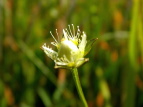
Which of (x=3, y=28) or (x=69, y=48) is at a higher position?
(x=3, y=28)

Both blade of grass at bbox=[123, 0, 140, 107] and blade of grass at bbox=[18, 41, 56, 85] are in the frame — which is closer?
blade of grass at bbox=[123, 0, 140, 107]

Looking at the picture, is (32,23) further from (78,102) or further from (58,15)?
(78,102)

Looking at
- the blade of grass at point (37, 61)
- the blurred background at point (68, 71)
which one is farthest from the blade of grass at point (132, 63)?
Result: the blade of grass at point (37, 61)

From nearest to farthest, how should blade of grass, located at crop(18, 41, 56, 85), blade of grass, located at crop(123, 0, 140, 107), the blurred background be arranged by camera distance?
blade of grass, located at crop(123, 0, 140, 107) < the blurred background < blade of grass, located at crop(18, 41, 56, 85)

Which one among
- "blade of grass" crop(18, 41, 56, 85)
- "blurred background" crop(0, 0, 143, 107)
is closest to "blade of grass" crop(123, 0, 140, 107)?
"blurred background" crop(0, 0, 143, 107)

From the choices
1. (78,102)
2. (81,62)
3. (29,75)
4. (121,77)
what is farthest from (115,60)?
(81,62)

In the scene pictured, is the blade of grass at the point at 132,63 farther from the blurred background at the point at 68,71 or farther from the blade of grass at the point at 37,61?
the blade of grass at the point at 37,61

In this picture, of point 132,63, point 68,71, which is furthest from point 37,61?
point 132,63

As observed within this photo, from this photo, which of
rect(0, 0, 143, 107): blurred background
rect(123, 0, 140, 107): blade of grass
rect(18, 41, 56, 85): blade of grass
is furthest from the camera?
rect(18, 41, 56, 85): blade of grass

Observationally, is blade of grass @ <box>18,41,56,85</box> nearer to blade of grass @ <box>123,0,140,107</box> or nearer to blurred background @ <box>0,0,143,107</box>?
blurred background @ <box>0,0,143,107</box>

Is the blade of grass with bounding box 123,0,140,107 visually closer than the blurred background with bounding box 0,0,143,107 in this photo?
Yes
